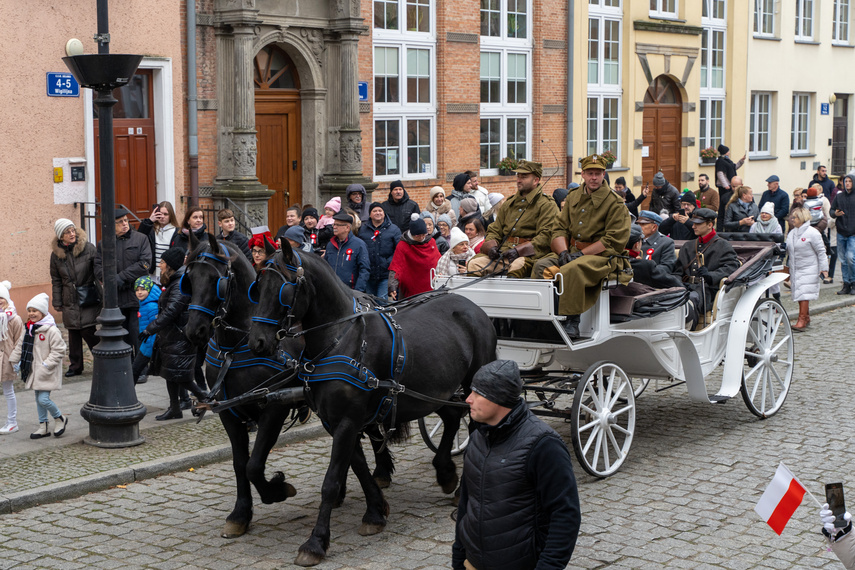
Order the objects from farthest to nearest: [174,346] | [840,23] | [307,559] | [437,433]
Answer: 1. [840,23]
2. [174,346]
3. [437,433]
4. [307,559]

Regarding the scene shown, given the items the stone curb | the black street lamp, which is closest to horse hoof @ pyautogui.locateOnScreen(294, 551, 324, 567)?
the stone curb

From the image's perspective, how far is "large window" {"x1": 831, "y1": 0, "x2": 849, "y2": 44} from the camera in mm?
33781

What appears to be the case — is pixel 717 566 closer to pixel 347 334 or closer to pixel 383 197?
pixel 347 334

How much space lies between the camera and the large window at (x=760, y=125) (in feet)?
102

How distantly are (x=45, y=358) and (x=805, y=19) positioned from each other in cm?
2881

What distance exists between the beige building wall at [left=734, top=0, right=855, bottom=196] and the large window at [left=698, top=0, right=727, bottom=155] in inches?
40.4

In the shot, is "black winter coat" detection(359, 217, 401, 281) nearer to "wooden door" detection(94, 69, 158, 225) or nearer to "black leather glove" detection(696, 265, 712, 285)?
"black leather glove" detection(696, 265, 712, 285)

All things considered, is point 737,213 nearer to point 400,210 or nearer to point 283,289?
point 400,210

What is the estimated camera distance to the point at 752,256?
10.9 m

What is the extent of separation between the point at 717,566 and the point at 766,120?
27.1 metres

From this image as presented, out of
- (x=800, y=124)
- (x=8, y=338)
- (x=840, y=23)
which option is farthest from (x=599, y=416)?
(x=840, y=23)

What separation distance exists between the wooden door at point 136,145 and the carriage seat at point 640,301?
8.88m

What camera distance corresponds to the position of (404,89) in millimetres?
20672

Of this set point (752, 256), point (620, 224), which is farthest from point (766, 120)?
point (620, 224)
